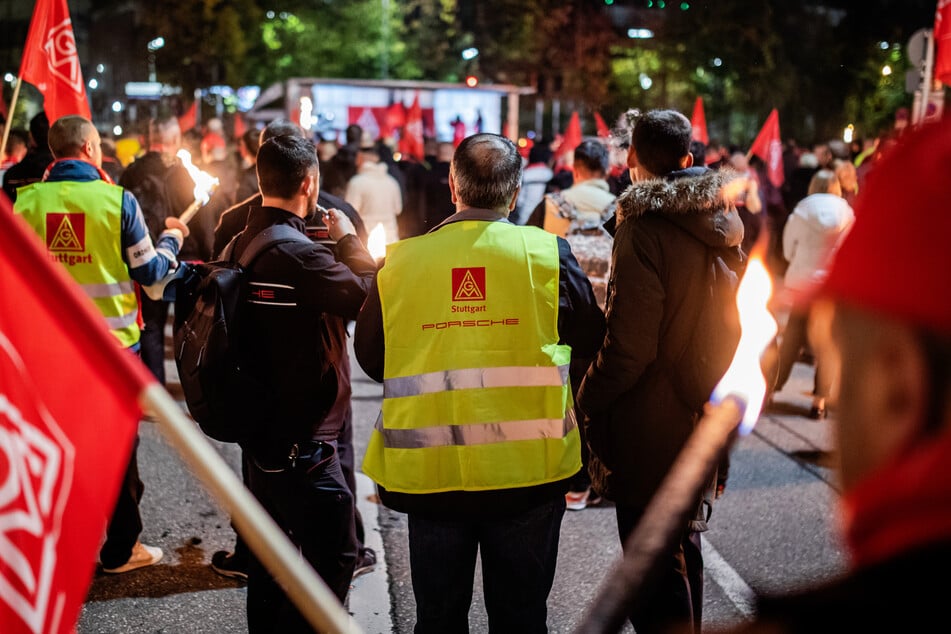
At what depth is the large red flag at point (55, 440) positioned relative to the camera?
1.61m

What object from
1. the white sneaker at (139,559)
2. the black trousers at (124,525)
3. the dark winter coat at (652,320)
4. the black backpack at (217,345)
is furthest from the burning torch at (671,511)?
the white sneaker at (139,559)

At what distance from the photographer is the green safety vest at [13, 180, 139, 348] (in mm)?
4363

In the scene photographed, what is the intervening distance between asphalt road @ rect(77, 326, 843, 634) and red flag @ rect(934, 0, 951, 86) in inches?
99.1

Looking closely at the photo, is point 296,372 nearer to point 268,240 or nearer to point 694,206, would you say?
point 268,240

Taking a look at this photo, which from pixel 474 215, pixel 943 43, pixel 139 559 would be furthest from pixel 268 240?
pixel 943 43

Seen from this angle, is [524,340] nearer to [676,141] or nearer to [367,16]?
[676,141]

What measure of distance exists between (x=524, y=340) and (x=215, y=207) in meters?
A: 5.38

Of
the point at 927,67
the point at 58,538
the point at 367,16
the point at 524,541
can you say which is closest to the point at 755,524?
the point at 524,541

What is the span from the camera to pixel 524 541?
3016 millimetres

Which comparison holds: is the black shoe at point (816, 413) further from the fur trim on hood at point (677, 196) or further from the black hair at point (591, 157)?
the fur trim on hood at point (677, 196)

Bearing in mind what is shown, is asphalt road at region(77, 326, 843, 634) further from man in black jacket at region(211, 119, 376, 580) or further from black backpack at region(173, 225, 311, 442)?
black backpack at region(173, 225, 311, 442)

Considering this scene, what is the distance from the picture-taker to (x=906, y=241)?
1.05 m

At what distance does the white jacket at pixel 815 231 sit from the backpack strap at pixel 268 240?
15.7 ft

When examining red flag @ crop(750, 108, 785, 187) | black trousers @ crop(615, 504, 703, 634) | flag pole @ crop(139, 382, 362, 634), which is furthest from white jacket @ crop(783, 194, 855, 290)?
flag pole @ crop(139, 382, 362, 634)
